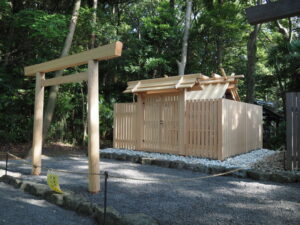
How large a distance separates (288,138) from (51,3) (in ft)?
38.1

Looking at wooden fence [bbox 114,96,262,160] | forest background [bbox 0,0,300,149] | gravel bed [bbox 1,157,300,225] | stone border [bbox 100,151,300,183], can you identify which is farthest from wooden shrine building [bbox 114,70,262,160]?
forest background [bbox 0,0,300,149]

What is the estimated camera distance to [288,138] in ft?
19.0

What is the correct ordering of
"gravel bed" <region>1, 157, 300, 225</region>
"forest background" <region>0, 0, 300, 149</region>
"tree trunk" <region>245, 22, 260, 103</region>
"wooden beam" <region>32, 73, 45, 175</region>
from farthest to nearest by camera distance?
"tree trunk" <region>245, 22, 260, 103</region>
"forest background" <region>0, 0, 300, 149</region>
"wooden beam" <region>32, 73, 45, 175</region>
"gravel bed" <region>1, 157, 300, 225</region>

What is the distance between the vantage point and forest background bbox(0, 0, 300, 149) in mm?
10547

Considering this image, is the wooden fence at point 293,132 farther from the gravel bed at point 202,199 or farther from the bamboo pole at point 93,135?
the bamboo pole at point 93,135

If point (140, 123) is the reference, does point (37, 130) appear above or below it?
below

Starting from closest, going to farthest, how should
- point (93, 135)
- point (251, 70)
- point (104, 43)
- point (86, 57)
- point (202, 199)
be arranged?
1. point (202, 199)
2. point (93, 135)
3. point (86, 57)
4. point (104, 43)
5. point (251, 70)

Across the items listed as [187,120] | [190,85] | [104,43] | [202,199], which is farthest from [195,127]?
[104,43]

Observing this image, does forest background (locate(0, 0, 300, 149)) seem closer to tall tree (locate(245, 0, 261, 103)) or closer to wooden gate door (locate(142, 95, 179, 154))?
tall tree (locate(245, 0, 261, 103))

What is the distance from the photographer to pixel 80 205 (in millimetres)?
3582

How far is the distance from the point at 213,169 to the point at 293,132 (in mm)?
2004

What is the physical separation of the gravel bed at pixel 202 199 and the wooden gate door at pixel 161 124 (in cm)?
246

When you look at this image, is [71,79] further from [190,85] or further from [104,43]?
[104,43]

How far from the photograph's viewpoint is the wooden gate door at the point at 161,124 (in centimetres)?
831
